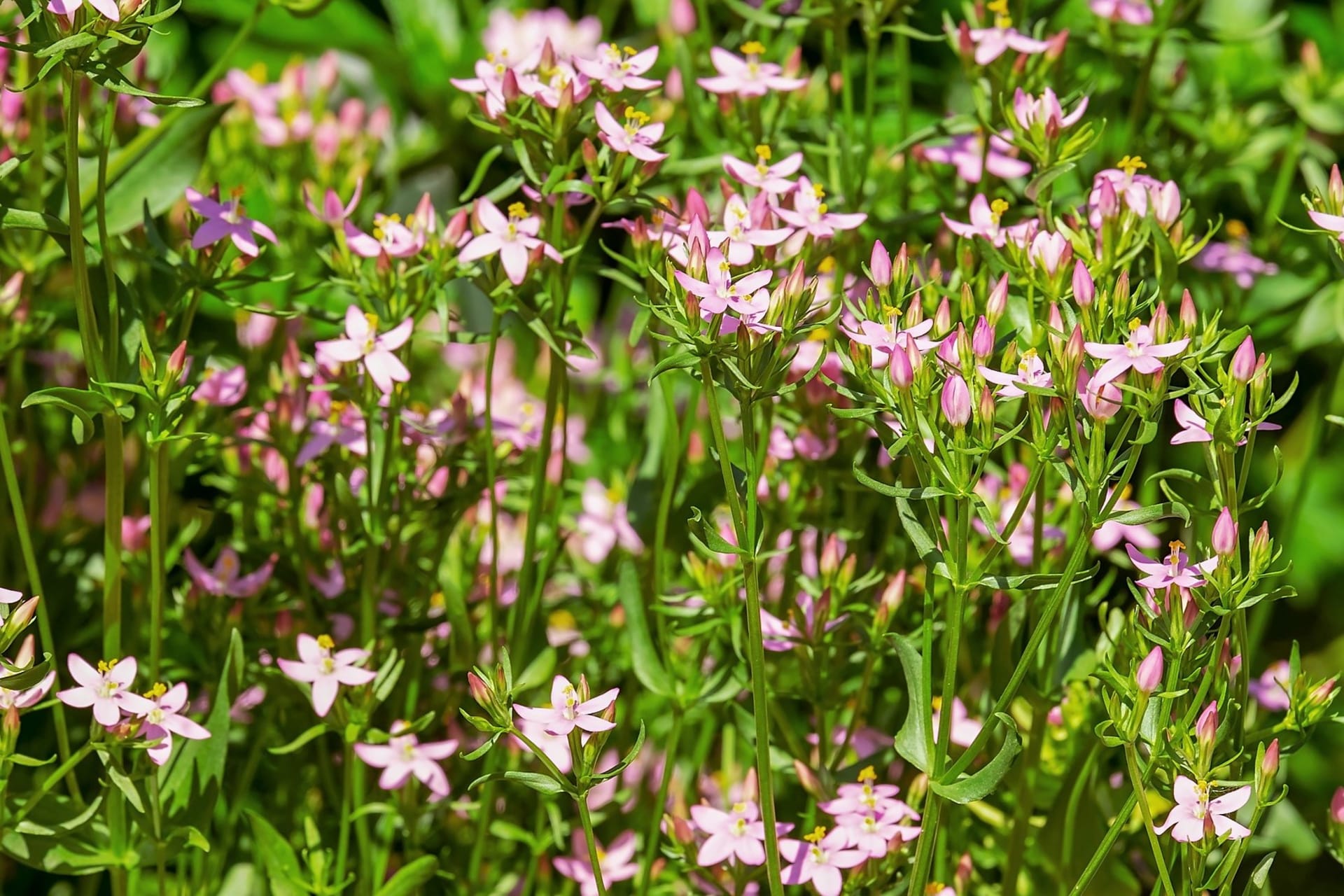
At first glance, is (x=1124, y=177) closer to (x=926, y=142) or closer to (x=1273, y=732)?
(x=926, y=142)

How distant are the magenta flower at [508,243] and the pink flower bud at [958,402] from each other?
0.32 meters

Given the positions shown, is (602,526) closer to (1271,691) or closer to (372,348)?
(372,348)

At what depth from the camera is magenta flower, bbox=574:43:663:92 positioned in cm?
110

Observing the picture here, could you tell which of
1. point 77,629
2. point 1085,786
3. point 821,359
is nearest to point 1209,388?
point 821,359

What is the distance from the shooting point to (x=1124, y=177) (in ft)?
3.96

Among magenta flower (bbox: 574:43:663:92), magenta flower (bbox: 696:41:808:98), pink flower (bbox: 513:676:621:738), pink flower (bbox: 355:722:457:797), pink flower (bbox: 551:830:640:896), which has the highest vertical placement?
magenta flower (bbox: 574:43:663:92)

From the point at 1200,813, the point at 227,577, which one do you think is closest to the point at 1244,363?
the point at 1200,813

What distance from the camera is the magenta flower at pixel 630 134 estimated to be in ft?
3.50

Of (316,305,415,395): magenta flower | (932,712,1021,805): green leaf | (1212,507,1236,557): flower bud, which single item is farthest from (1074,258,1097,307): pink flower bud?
(316,305,415,395): magenta flower

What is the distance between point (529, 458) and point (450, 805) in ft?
1.31

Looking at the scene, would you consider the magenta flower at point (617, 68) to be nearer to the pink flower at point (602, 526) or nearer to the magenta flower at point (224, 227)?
the magenta flower at point (224, 227)

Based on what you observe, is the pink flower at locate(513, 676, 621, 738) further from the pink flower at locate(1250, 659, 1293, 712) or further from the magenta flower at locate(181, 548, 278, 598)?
the pink flower at locate(1250, 659, 1293, 712)

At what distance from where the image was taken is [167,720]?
3.48 ft

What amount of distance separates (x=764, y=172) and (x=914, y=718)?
419mm
